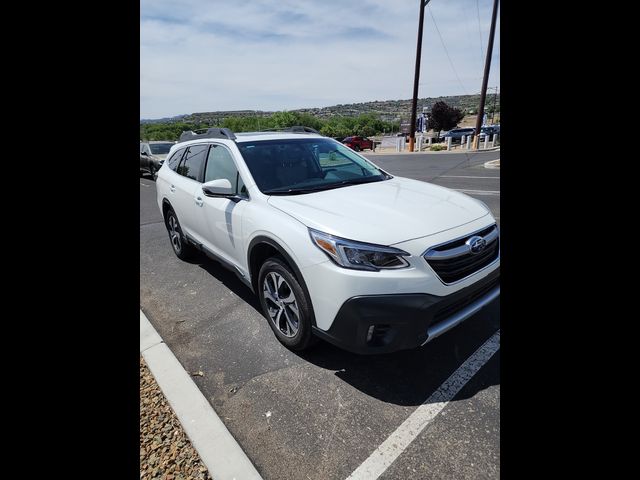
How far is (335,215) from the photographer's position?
259 cm

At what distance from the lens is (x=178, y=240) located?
16.5ft

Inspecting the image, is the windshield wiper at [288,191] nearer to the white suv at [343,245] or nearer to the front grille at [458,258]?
the white suv at [343,245]

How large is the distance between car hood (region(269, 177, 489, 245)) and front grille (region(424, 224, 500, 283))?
13cm

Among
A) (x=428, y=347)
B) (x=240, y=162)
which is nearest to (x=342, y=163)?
(x=240, y=162)

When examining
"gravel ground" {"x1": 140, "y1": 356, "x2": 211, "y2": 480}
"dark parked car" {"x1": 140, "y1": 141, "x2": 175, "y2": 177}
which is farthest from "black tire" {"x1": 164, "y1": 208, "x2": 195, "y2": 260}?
"dark parked car" {"x1": 140, "y1": 141, "x2": 175, "y2": 177}

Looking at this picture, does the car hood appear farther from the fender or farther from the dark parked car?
the dark parked car

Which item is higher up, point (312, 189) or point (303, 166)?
point (303, 166)

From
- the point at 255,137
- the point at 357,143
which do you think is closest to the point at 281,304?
the point at 255,137

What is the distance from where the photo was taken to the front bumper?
222cm

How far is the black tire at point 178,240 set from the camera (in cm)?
487

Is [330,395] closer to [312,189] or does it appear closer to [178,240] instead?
[312,189]

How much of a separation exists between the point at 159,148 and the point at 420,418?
53.3 ft
